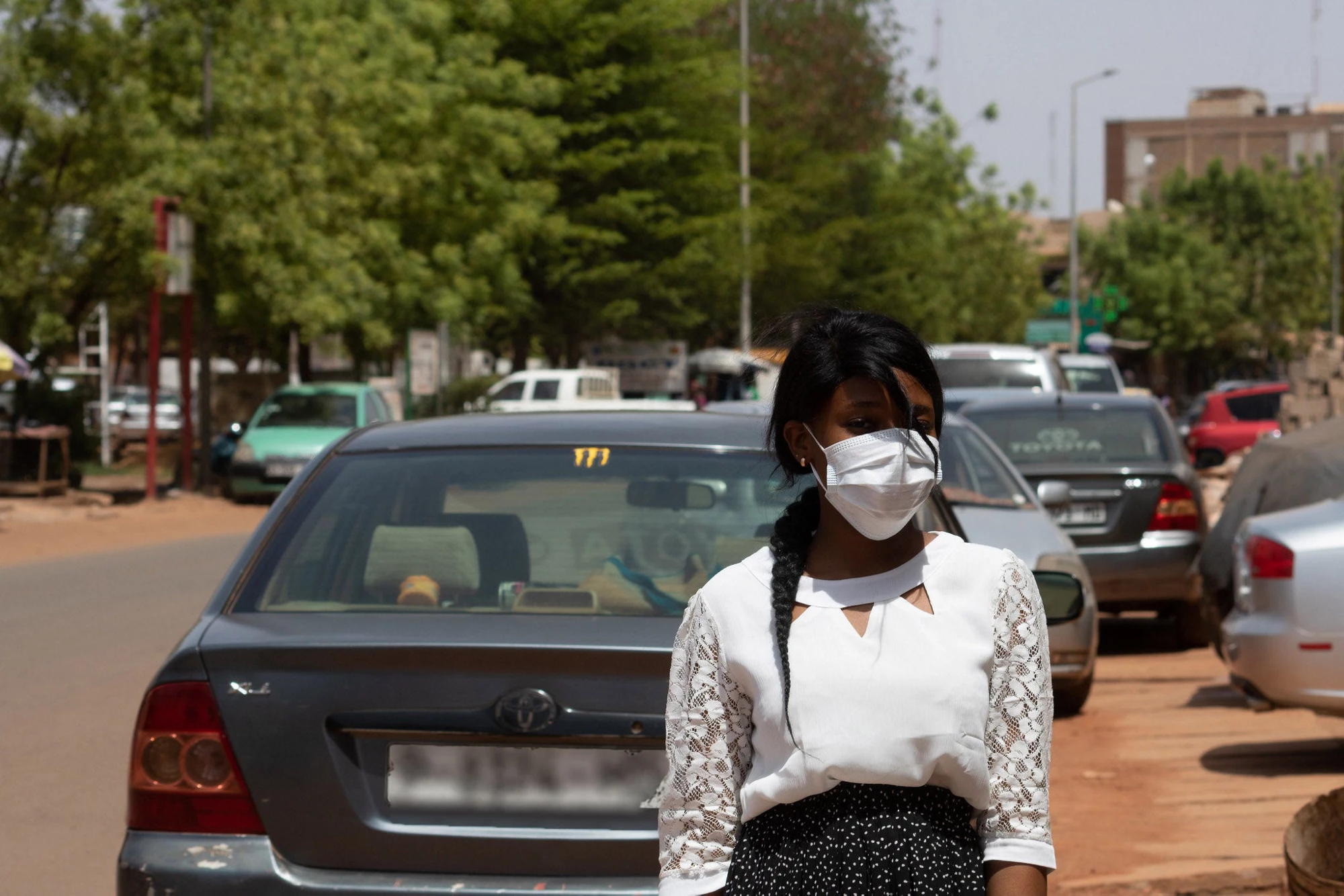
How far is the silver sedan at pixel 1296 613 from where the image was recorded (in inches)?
282

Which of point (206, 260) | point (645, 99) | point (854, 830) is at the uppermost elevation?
point (645, 99)

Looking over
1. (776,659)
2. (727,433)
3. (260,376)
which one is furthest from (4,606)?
(260,376)

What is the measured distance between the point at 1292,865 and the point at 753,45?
180ft

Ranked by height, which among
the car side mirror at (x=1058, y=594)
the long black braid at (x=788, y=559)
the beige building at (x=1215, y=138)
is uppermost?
the beige building at (x=1215, y=138)

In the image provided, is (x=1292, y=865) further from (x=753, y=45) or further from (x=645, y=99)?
(x=753, y=45)

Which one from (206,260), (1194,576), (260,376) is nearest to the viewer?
(1194,576)

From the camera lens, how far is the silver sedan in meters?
7.16

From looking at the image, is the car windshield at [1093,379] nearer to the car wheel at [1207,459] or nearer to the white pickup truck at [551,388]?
the white pickup truck at [551,388]

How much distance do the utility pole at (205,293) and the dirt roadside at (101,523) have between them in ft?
6.52

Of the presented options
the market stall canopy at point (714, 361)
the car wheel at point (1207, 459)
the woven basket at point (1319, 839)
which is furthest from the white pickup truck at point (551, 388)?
the woven basket at point (1319, 839)

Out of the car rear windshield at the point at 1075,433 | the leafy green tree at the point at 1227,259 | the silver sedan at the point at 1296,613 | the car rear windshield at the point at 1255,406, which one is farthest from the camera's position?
the leafy green tree at the point at 1227,259

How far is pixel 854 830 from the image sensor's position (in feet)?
7.20

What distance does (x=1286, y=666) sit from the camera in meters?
7.25

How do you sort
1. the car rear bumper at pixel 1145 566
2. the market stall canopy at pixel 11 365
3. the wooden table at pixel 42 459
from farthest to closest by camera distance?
the wooden table at pixel 42 459
the market stall canopy at pixel 11 365
the car rear bumper at pixel 1145 566
